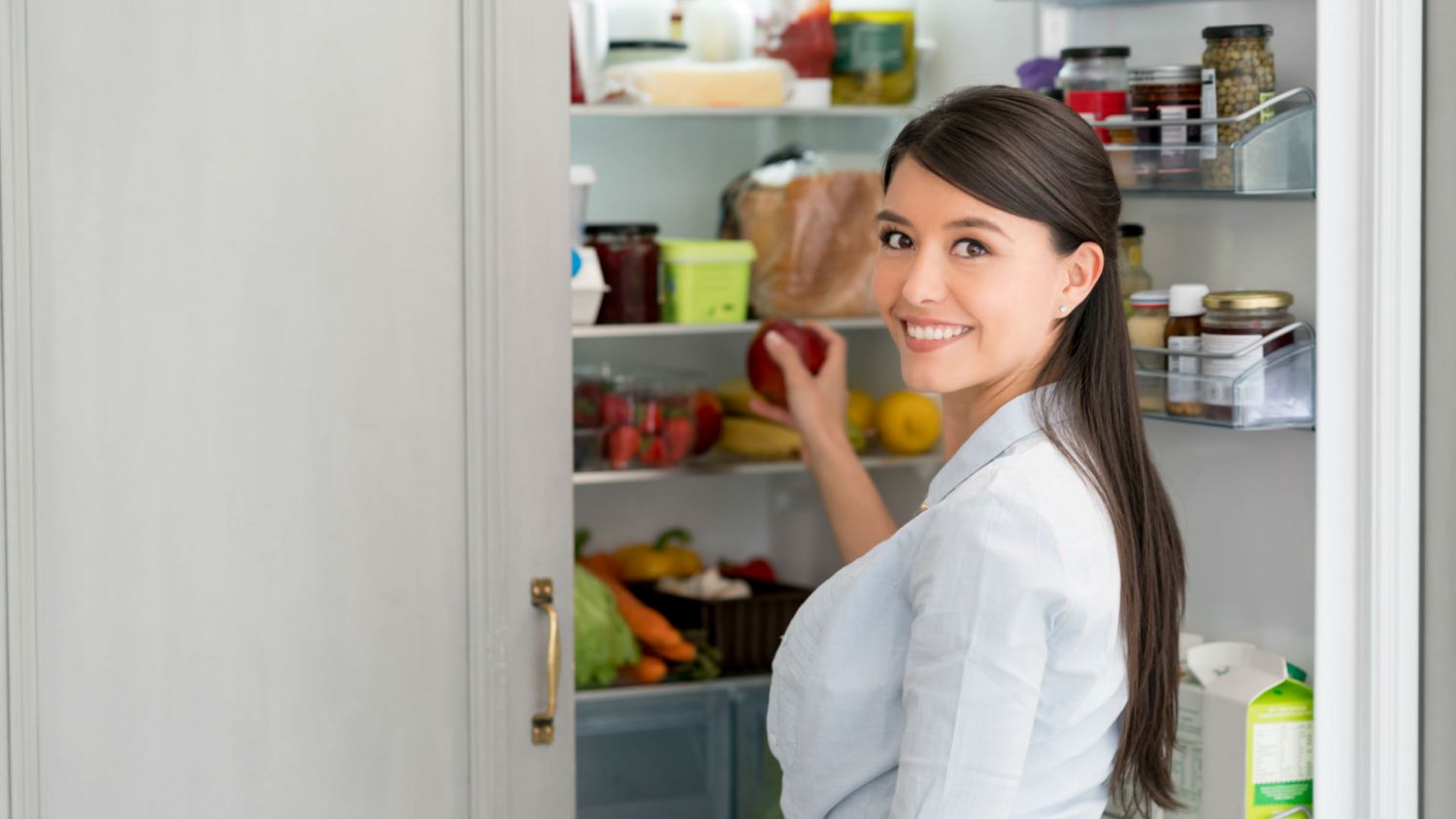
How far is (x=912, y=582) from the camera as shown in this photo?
1.17 m

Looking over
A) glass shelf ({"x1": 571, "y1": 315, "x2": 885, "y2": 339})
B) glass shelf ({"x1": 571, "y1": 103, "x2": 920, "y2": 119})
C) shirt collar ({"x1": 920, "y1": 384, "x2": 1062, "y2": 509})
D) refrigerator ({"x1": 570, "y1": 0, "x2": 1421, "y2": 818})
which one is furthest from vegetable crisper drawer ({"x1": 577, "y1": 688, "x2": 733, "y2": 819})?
shirt collar ({"x1": 920, "y1": 384, "x2": 1062, "y2": 509})

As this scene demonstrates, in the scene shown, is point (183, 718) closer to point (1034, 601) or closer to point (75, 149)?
point (75, 149)

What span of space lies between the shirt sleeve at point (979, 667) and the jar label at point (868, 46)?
5.67 feet

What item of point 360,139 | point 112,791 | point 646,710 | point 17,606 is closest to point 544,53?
point 360,139

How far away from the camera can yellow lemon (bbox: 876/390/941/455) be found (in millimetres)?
2719

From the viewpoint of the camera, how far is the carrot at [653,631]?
2650 mm

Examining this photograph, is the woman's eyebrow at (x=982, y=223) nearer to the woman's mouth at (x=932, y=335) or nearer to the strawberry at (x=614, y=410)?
the woman's mouth at (x=932, y=335)

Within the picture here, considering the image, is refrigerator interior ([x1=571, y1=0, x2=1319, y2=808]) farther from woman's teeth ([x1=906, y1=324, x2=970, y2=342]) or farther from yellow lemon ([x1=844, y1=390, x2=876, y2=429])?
woman's teeth ([x1=906, y1=324, x2=970, y2=342])

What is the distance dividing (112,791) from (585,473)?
101cm

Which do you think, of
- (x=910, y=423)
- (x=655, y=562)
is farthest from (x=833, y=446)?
(x=655, y=562)

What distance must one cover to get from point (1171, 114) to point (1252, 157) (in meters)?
0.14

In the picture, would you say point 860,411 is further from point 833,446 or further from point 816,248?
point 833,446

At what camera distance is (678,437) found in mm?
2662

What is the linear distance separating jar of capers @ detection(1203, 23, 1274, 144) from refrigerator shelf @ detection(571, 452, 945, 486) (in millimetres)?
932
